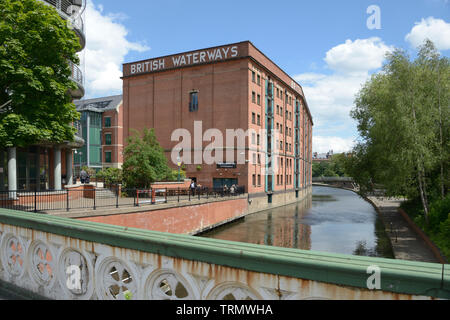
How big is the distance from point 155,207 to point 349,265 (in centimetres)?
1754

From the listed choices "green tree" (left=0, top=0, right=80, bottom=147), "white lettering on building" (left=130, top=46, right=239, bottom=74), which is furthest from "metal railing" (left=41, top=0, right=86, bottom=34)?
"white lettering on building" (left=130, top=46, right=239, bottom=74)

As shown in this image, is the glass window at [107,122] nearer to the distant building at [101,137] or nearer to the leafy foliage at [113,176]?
the distant building at [101,137]

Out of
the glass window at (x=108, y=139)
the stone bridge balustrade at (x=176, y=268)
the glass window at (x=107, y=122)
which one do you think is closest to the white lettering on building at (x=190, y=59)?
the glass window at (x=107, y=122)

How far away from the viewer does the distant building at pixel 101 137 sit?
59969 mm

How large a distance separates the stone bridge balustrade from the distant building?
58082mm

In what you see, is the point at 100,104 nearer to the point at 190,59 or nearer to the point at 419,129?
the point at 190,59

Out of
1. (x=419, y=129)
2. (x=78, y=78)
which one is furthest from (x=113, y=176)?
(x=419, y=129)

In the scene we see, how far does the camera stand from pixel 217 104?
39156 mm

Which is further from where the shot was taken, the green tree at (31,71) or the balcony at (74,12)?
the balcony at (74,12)

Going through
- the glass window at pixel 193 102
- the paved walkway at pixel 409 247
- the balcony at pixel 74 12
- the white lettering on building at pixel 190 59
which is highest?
the white lettering on building at pixel 190 59

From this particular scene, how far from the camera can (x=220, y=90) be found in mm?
38906

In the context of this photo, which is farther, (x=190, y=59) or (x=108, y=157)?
(x=108, y=157)

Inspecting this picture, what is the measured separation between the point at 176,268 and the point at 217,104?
3698 centimetres

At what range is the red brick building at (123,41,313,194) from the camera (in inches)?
1489
